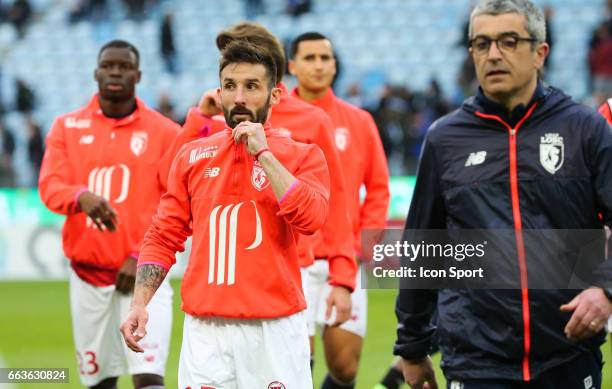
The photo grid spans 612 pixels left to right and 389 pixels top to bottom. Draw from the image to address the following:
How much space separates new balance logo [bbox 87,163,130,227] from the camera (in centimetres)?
702

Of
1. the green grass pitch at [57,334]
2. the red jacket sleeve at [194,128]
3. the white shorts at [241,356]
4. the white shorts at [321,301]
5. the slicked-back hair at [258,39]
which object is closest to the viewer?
the white shorts at [241,356]

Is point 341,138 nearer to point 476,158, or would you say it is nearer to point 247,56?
point 247,56

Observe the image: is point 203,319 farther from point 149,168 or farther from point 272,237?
point 149,168

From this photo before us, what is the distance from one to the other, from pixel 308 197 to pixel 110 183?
2.88 m

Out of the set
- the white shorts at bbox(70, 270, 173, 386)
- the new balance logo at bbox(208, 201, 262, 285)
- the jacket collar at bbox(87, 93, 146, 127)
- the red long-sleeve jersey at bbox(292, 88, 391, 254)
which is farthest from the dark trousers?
the jacket collar at bbox(87, 93, 146, 127)

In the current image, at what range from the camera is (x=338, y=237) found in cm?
567

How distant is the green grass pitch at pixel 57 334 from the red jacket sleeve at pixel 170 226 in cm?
423

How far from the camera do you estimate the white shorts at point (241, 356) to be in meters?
4.58

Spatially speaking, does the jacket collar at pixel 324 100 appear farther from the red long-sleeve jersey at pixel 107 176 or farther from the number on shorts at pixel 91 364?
the number on shorts at pixel 91 364

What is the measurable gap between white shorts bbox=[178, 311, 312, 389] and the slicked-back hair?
4.04 ft

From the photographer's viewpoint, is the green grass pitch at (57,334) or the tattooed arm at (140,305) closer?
the tattooed arm at (140,305)

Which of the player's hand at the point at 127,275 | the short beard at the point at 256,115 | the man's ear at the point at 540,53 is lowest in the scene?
the player's hand at the point at 127,275

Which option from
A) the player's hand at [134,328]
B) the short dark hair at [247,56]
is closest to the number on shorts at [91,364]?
the player's hand at [134,328]

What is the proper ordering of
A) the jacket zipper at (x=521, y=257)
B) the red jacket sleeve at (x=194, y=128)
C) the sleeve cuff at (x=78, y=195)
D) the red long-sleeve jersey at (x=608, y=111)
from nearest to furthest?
1. the jacket zipper at (x=521, y=257)
2. the red long-sleeve jersey at (x=608, y=111)
3. the red jacket sleeve at (x=194, y=128)
4. the sleeve cuff at (x=78, y=195)
